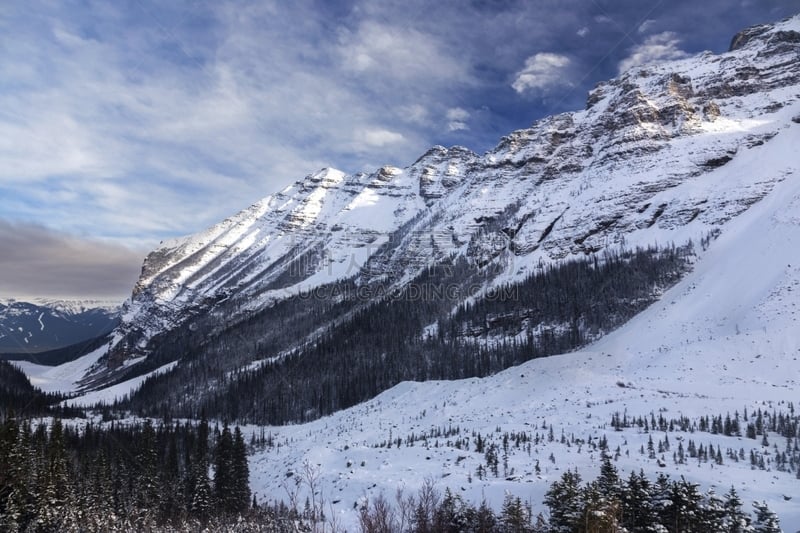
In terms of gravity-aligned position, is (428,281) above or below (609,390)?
above

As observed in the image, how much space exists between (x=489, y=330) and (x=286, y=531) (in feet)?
343

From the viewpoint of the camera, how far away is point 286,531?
81.9ft

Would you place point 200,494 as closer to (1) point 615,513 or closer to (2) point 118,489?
(2) point 118,489

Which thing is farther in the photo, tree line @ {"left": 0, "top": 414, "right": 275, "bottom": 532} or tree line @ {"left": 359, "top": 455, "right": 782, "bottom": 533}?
tree line @ {"left": 0, "top": 414, "right": 275, "bottom": 532}

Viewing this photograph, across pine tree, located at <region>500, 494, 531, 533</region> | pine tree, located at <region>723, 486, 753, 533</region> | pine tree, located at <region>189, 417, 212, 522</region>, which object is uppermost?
pine tree, located at <region>723, 486, 753, 533</region>

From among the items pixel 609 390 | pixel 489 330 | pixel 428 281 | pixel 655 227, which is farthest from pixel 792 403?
pixel 428 281

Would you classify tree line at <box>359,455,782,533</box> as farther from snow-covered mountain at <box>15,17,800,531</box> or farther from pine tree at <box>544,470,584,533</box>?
snow-covered mountain at <box>15,17,800,531</box>

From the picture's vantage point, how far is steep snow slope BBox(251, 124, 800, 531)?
98.9 ft

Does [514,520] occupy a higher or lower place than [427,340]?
lower

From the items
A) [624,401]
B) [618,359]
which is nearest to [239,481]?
[624,401]

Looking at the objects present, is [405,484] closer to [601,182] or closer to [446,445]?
[446,445]

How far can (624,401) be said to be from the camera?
Result: 160 feet

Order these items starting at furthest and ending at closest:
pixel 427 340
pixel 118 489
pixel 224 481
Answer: pixel 427 340 < pixel 118 489 < pixel 224 481

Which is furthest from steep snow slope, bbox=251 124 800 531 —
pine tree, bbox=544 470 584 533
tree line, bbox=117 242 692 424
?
tree line, bbox=117 242 692 424
